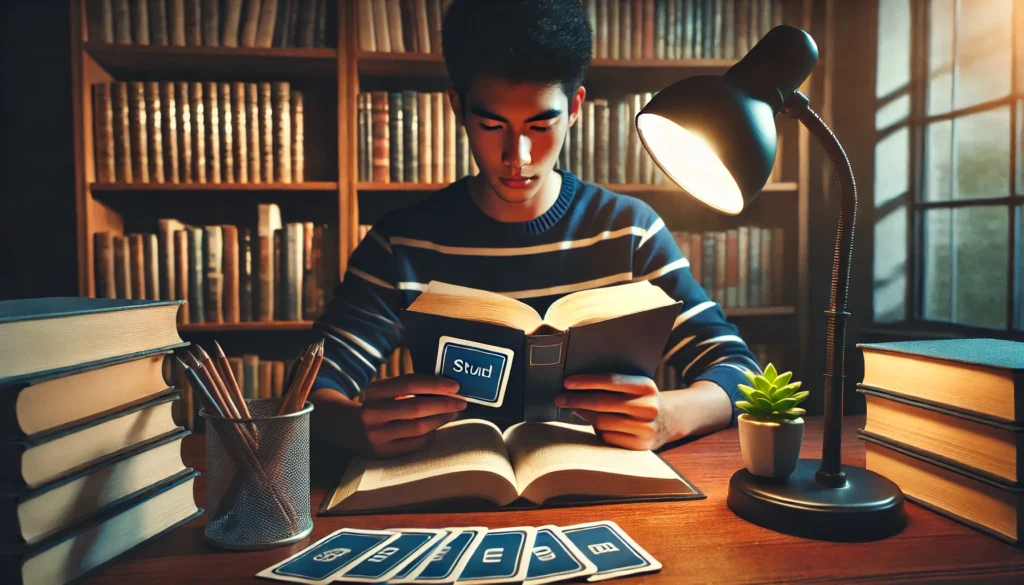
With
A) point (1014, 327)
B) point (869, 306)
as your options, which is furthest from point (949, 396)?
point (869, 306)

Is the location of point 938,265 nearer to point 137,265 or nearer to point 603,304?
point 603,304

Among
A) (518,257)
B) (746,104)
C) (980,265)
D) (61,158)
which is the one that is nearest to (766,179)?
(746,104)

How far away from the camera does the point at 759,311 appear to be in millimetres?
2092

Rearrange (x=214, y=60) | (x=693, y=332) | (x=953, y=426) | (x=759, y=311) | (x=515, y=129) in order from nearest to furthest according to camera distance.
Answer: (x=953, y=426)
(x=515, y=129)
(x=693, y=332)
(x=214, y=60)
(x=759, y=311)

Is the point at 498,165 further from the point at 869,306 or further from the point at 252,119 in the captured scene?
the point at 869,306

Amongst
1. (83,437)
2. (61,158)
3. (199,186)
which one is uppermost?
(61,158)

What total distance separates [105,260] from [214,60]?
66 cm

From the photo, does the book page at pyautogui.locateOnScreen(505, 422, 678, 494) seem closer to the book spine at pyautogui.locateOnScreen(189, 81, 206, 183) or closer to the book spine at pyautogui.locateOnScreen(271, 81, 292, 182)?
the book spine at pyautogui.locateOnScreen(271, 81, 292, 182)

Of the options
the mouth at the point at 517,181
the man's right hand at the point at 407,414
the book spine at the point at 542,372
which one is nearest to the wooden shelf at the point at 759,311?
the mouth at the point at 517,181

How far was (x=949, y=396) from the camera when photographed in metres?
0.67

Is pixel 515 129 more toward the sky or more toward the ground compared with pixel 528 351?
more toward the sky

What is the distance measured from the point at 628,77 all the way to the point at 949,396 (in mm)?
1701

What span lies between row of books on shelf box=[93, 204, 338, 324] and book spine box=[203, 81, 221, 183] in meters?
0.16

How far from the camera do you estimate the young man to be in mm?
842
